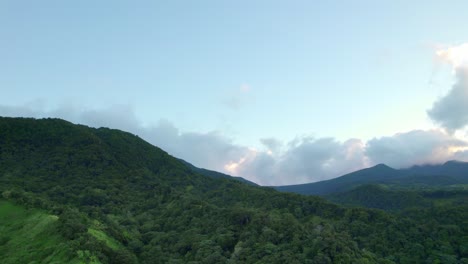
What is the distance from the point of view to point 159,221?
123062 millimetres

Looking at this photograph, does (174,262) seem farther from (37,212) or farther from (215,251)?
(37,212)

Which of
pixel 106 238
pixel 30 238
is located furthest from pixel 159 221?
pixel 30 238

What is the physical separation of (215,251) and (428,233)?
85189mm

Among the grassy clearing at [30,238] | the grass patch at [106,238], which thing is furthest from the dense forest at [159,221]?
the grass patch at [106,238]

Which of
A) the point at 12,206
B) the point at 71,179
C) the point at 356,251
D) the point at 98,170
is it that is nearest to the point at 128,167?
the point at 98,170

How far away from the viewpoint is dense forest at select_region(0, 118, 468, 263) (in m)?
80.8

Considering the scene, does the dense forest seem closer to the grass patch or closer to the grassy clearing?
the grassy clearing

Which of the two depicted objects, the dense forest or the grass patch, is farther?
the grass patch

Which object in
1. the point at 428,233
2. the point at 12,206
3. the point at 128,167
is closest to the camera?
the point at 12,206

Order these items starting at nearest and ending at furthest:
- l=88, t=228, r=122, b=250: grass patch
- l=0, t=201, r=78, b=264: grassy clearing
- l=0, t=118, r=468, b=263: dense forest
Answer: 1. l=0, t=201, r=78, b=264: grassy clearing
2. l=0, t=118, r=468, b=263: dense forest
3. l=88, t=228, r=122, b=250: grass patch

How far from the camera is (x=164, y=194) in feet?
498

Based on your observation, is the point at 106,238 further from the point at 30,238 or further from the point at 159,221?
the point at 159,221

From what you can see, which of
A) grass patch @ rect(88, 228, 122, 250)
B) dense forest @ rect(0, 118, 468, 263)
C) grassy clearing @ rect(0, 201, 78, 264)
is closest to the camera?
grassy clearing @ rect(0, 201, 78, 264)

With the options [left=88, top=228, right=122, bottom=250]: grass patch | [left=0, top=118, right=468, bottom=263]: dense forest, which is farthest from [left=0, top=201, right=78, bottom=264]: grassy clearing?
[left=88, top=228, right=122, bottom=250]: grass patch
